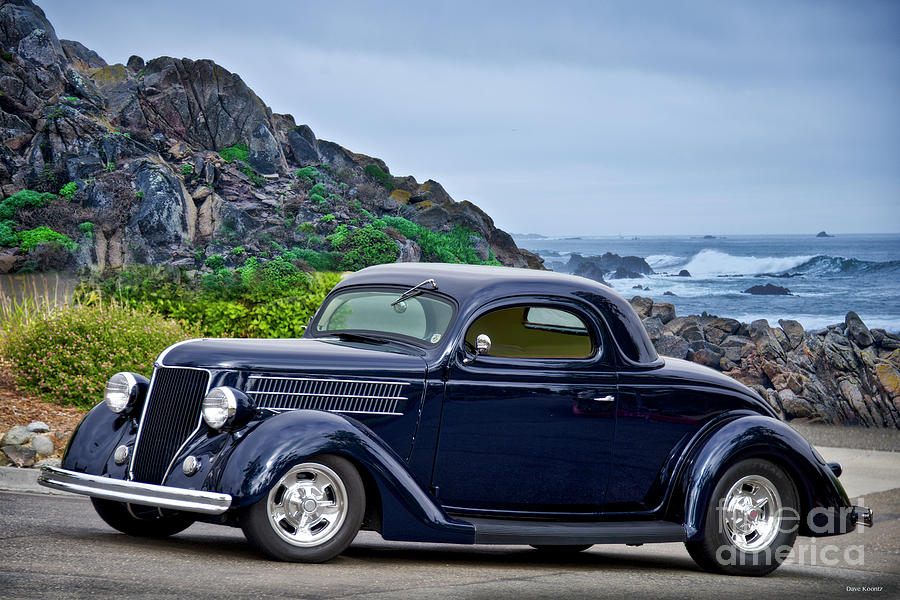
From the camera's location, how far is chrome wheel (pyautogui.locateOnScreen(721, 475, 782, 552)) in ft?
23.8

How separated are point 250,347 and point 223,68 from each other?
43.6m

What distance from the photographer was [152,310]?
48.7 ft

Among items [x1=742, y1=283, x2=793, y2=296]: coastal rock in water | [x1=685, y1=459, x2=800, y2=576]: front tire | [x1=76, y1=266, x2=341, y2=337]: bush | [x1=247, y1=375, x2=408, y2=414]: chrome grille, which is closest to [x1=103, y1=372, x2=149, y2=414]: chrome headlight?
[x1=247, y1=375, x2=408, y2=414]: chrome grille

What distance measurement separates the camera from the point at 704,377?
7438mm

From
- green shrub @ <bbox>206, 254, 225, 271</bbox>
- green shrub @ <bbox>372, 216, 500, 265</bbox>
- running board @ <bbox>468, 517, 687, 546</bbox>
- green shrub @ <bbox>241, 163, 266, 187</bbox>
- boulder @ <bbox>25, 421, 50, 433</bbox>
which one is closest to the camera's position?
running board @ <bbox>468, 517, 687, 546</bbox>

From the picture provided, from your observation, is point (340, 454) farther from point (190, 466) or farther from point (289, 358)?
point (190, 466)

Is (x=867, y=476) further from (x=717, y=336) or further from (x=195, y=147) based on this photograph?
(x=195, y=147)

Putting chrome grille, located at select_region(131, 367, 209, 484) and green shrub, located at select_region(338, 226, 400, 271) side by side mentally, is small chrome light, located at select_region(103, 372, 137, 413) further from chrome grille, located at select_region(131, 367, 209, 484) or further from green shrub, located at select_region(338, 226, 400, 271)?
green shrub, located at select_region(338, 226, 400, 271)

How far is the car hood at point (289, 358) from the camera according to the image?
6.22 meters

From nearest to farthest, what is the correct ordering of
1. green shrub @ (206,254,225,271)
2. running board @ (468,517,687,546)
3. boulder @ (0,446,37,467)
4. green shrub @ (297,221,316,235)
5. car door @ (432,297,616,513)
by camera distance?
running board @ (468,517,687,546), car door @ (432,297,616,513), boulder @ (0,446,37,467), green shrub @ (206,254,225,271), green shrub @ (297,221,316,235)

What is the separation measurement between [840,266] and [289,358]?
216 ft

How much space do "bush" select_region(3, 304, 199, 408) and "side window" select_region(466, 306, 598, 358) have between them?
6388 millimetres

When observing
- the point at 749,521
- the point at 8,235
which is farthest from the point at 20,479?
the point at 8,235

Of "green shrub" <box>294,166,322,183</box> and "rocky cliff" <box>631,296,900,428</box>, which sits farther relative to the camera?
"green shrub" <box>294,166,322,183</box>
